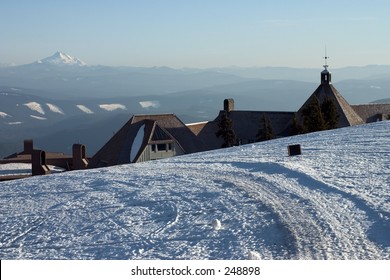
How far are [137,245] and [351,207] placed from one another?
16.4 ft

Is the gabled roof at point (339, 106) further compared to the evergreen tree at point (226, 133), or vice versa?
the gabled roof at point (339, 106)

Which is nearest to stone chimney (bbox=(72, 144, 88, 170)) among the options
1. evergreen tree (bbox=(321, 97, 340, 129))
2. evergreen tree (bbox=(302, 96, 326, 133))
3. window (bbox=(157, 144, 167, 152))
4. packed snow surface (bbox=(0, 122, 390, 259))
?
window (bbox=(157, 144, 167, 152))

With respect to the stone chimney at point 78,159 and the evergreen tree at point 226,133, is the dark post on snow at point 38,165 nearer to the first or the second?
the stone chimney at point 78,159

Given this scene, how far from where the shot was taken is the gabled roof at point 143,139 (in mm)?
49778

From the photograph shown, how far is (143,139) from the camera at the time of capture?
51.3m

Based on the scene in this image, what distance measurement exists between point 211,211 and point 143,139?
3602 centimetres

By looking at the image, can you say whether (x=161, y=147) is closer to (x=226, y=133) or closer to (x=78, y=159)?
(x=78, y=159)

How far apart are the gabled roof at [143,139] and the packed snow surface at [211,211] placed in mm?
26456

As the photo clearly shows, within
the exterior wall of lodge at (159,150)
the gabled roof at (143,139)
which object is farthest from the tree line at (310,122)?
the exterior wall of lodge at (159,150)

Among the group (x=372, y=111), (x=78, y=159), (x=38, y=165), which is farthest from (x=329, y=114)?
(x=38, y=165)

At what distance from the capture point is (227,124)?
196ft

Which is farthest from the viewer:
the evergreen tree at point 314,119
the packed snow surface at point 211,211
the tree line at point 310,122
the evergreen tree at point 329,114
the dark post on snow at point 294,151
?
the evergreen tree at point 329,114

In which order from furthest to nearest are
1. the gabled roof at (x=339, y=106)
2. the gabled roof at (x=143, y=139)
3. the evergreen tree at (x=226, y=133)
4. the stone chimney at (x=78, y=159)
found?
the gabled roof at (x=339, y=106) < the evergreen tree at (x=226, y=133) < the stone chimney at (x=78, y=159) < the gabled roof at (x=143, y=139)

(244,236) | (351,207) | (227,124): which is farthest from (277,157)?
(227,124)
